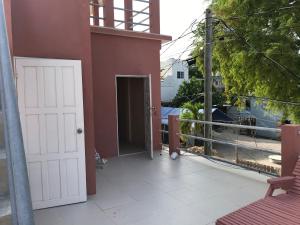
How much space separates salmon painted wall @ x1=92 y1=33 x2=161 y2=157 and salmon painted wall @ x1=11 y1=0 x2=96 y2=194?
2.56 metres

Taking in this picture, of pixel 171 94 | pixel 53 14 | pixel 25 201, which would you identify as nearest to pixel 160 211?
pixel 25 201

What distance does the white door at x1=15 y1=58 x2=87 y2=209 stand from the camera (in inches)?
143

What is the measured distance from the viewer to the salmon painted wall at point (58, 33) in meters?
3.60

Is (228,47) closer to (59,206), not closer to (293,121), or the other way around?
(293,121)

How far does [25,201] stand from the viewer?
1.19m

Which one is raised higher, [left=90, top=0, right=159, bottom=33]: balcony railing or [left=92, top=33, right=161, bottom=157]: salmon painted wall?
[left=90, top=0, right=159, bottom=33]: balcony railing

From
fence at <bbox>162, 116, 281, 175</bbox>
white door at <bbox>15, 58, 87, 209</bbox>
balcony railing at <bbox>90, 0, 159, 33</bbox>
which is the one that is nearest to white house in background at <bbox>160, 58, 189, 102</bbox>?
fence at <bbox>162, 116, 281, 175</bbox>

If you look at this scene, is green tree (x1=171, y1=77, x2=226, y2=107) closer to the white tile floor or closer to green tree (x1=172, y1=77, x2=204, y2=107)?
green tree (x1=172, y1=77, x2=204, y2=107)

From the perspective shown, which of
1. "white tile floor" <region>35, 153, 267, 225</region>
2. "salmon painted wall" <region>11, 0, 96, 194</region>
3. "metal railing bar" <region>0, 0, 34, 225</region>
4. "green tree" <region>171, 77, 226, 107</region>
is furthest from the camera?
"green tree" <region>171, 77, 226, 107</region>

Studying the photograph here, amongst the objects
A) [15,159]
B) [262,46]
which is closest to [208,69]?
[262,46]

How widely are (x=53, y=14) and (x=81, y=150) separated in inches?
74.9

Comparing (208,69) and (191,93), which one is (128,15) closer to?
(208,69)

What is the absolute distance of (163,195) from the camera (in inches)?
166

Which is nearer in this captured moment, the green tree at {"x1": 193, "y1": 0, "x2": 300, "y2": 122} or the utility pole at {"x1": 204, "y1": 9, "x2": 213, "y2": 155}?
the utility pole at {"x1": 204, "y1": 9, "x2": 213, "y2": 155}
